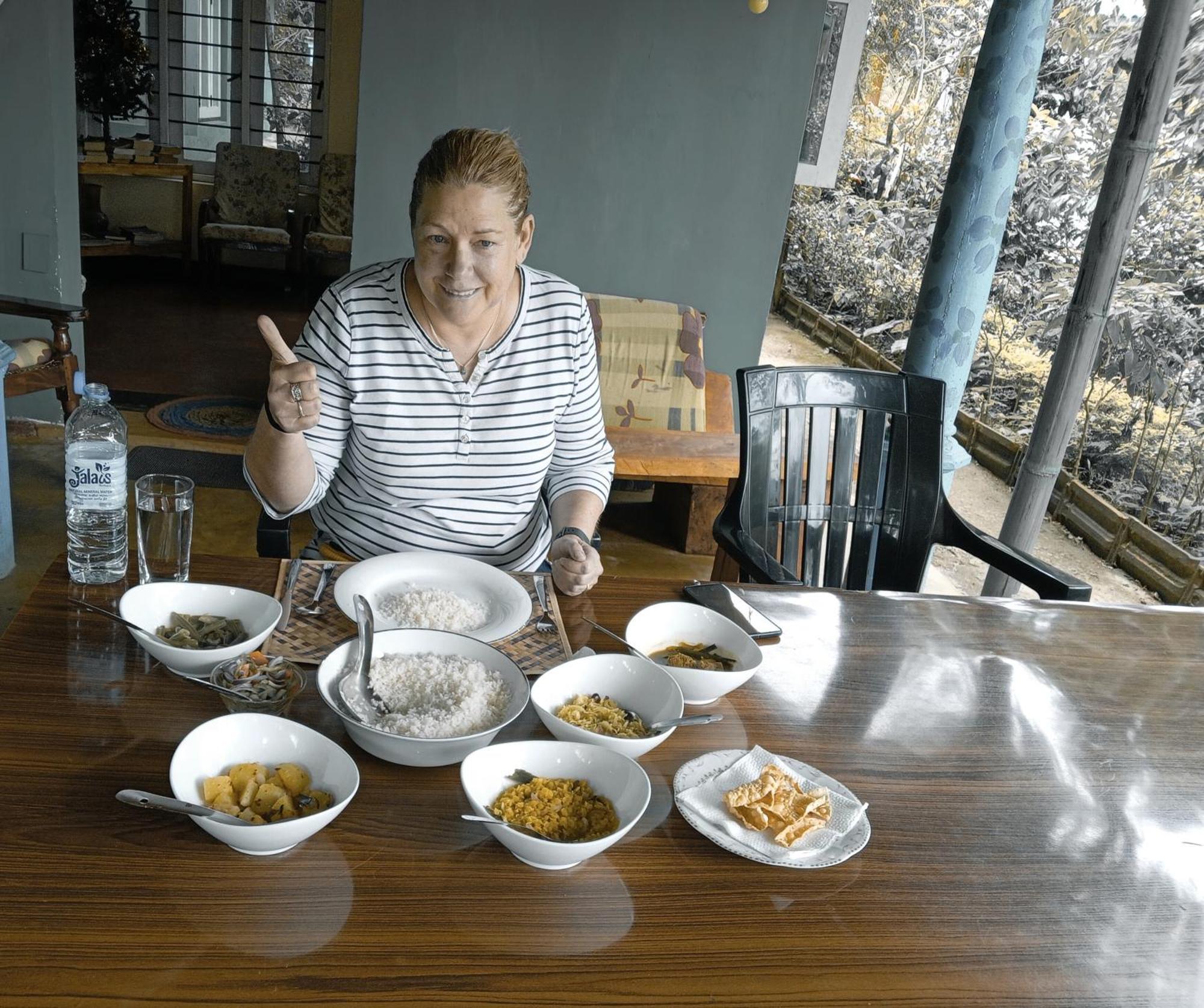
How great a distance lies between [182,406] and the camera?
14.8ft

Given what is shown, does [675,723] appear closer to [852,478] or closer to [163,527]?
[163,527]

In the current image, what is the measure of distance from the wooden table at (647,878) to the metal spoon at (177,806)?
0.04 metres

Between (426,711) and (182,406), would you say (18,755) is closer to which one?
(426,711)

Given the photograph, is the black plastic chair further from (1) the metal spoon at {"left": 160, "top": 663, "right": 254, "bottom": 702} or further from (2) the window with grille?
(2) the window with grille

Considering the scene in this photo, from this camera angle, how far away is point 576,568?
56.8 inches

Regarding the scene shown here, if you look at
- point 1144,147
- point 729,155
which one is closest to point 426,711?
point 1144,147

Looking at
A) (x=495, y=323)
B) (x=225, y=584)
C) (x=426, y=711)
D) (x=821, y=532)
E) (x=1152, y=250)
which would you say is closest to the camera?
(x=426, y=711)

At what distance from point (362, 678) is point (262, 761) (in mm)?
186

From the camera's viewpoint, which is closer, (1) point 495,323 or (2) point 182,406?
(1) point 495,323

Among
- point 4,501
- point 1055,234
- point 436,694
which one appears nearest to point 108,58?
point 4,501

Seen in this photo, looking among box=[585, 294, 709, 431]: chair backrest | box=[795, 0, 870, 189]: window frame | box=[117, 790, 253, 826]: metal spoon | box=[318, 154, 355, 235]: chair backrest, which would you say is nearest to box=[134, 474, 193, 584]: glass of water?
box=[117, 790, 253, 826]: metal spoon

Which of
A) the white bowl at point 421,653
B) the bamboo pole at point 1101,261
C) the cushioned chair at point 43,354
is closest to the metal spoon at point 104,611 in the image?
the white bowl at point 421,653

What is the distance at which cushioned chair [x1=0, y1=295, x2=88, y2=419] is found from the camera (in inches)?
138

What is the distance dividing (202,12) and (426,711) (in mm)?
8099
